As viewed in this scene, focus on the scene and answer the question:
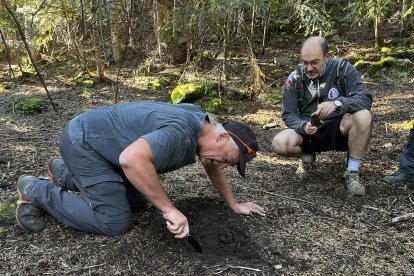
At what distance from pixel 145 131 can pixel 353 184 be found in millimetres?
2189

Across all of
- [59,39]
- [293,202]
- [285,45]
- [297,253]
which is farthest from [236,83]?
[297,253]

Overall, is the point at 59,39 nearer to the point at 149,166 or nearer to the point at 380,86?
the point at 380,86

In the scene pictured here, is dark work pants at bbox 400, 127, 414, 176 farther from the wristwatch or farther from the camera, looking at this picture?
the camera

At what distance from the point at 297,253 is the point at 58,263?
1.61 meters

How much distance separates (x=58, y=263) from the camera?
2754 millimetres

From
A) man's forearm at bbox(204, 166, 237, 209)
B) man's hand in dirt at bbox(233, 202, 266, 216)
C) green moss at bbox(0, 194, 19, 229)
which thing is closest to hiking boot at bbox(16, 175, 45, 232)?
green moss at bbox(0, 194, 19, 229)

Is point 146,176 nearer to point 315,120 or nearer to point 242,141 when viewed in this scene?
point 242,141

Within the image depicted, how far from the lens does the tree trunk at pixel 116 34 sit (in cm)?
928

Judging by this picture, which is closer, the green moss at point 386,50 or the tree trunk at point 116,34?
the tree trunk at point 116,34

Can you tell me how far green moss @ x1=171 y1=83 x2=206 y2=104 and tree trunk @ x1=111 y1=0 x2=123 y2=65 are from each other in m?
2.49

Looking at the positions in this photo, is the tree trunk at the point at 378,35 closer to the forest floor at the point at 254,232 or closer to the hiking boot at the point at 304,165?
the forest floor at the point at 254,232

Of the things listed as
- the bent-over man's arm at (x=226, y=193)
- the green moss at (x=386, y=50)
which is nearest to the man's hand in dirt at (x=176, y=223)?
the bent-over man's arm at (x=226, y=193)

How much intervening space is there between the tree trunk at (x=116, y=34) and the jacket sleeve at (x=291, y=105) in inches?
226

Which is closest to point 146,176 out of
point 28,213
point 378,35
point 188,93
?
point 28,213
